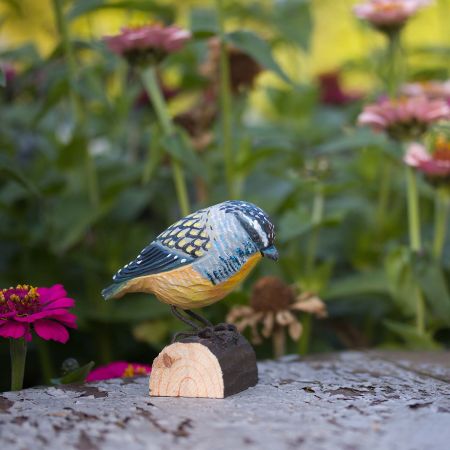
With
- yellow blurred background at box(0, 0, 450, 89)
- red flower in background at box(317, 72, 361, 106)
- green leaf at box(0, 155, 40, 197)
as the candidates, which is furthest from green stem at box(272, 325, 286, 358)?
yellow blurred background at box(0, 0, 450, 89)

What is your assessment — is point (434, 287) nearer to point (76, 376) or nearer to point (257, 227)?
point (257, 227)

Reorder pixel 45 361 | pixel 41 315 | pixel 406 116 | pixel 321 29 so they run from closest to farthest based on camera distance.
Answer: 1. pixel 41 315
2. pixel 406 116
3. pixel 45 361
4. pixel 321 29

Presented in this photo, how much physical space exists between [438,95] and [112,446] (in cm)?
158

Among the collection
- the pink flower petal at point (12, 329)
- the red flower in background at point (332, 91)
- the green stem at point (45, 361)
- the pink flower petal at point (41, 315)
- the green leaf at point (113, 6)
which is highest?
the green leaf at point (113, 6)

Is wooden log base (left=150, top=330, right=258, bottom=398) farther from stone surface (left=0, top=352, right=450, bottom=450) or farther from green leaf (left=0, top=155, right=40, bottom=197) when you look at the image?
green leaf (left=0, top=155, right=40, bottom=197)

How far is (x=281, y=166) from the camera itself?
2.59 metres

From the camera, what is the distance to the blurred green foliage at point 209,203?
1990mm

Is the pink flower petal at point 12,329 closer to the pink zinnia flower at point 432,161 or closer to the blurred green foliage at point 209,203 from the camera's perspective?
the blurred green foliage at point 209,203

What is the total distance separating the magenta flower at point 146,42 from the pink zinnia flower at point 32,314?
640 millimetres

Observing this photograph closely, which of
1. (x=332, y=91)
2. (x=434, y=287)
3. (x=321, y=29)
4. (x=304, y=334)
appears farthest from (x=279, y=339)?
(x=321, y=29)

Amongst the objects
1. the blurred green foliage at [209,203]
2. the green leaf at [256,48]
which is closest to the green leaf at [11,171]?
the blurred green foliage at [209,203]

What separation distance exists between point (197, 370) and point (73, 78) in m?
0.94

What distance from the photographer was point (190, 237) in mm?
1377

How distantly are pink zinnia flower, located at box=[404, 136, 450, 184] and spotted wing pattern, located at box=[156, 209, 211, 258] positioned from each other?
60cm
